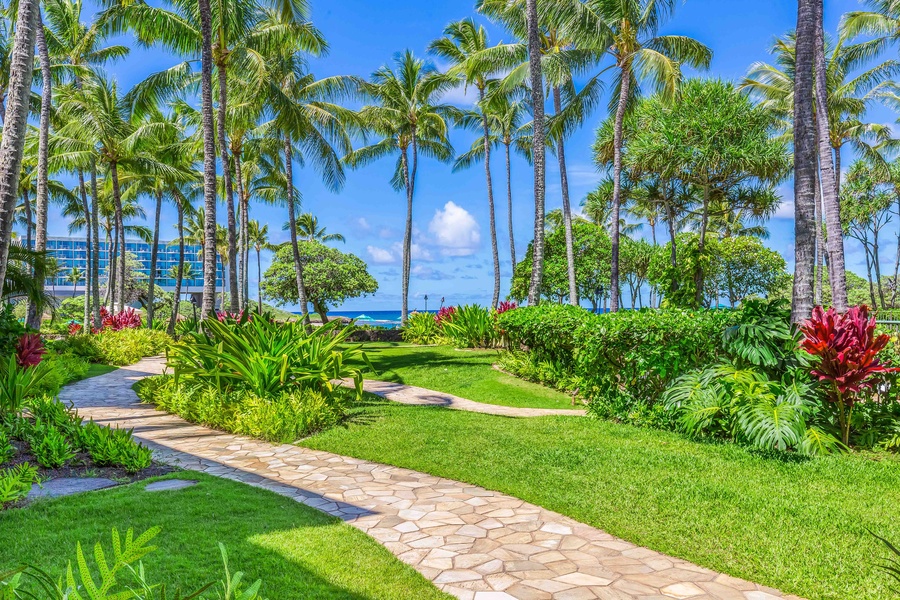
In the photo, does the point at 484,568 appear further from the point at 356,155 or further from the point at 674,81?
the point at 356,155

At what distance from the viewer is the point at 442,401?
1092 cm

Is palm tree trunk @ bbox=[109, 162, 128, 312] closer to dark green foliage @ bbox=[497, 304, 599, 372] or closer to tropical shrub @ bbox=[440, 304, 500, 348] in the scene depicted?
tropical shrub @ bbox=[440, 304, 500, 348]

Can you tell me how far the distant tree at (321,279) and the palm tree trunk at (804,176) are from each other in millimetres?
22366

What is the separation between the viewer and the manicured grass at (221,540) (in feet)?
10.8

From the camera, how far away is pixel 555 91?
2061cm

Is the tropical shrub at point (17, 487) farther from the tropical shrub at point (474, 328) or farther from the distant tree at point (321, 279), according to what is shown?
the distant tree at point (321, 279)

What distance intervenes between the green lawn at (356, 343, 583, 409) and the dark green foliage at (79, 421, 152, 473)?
562cm

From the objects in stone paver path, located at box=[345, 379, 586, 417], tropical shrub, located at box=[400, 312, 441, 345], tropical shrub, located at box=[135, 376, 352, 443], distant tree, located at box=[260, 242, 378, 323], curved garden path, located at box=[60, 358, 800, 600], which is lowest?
stone paver path, located at box=[345, 379, 586, 417]

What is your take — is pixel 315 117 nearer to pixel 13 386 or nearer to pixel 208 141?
pixel 208 141

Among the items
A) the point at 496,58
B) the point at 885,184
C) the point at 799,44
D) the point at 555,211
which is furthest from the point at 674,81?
the point at 555,211

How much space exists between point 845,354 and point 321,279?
23464 millimetres

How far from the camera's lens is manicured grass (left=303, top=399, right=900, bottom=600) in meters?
3.71

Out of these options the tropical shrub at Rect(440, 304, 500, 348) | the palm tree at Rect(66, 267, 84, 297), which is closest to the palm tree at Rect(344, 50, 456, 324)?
the tropical shrub at Rect(440, 304, 500, 348)

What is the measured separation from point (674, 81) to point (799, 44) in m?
8.94
